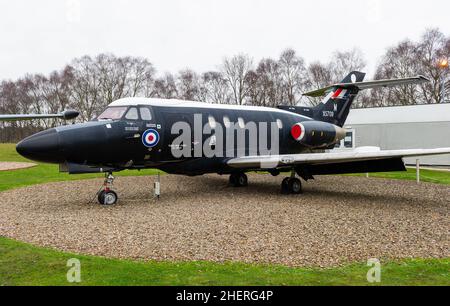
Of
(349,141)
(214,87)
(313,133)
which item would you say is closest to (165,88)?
(214,87)

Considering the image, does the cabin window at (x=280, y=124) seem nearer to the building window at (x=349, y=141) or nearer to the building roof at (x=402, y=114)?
the building window at (x=349, y=141)

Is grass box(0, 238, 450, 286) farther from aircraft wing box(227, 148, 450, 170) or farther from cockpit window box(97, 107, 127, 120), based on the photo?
cockpit window box(97, 107, 127, 120)

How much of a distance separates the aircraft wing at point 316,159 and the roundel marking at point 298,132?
99.5 inches

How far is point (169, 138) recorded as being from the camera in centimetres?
1234

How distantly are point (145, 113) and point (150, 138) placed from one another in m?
Answer: 0.76

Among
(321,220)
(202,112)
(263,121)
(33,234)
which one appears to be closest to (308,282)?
(321,220)

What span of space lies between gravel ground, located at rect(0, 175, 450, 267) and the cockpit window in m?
2.52

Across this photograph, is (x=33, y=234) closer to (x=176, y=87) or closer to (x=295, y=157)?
(x=295, y=157)

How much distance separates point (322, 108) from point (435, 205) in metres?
7.21

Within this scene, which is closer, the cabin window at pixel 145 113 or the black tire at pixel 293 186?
the cabin window at pixel 145 113

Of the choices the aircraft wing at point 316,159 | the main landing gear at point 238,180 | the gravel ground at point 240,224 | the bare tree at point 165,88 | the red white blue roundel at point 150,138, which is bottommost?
the gravel ground at point 240,224

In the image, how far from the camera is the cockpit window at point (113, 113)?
1147cm

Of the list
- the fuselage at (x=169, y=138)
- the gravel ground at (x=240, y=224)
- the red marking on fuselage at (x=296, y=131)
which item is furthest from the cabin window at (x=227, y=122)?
the red marking on fuselage at (x=296, y=131)

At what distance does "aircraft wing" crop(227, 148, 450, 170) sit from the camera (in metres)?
11.5
